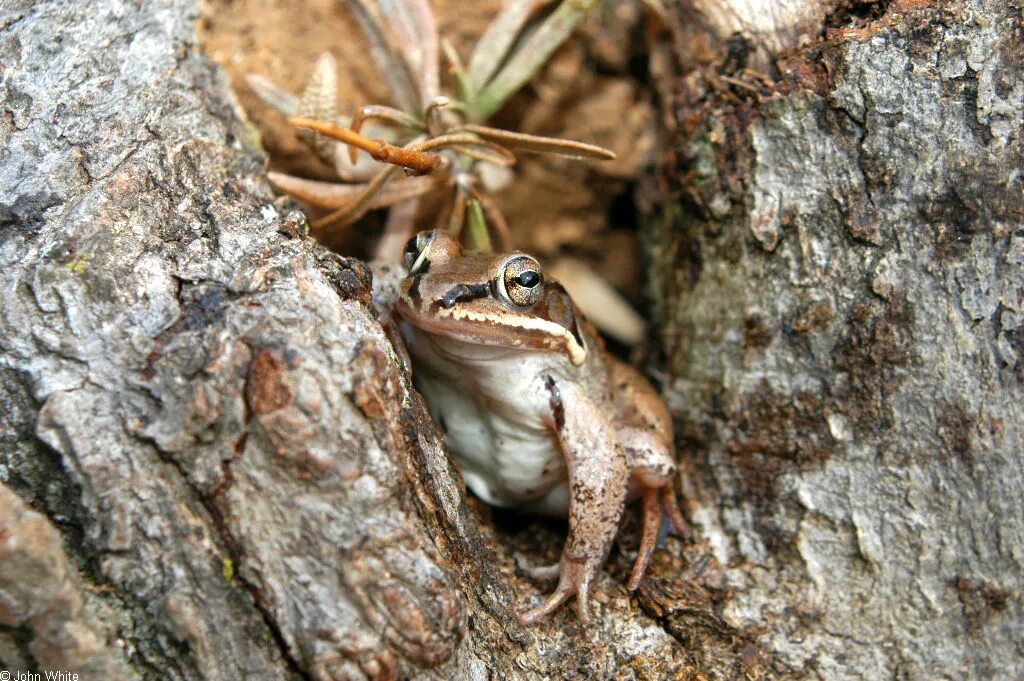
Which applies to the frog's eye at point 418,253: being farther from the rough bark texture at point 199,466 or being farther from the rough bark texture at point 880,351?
the rough bark texture at point 880,351

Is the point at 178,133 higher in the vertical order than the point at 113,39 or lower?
lower

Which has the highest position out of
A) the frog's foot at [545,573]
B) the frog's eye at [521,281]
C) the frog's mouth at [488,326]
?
the frog's eye at [521,281]

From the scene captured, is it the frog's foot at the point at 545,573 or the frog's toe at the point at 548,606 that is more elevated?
the frog's foot at the point at 545,573

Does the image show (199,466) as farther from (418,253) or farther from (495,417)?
(495,417)

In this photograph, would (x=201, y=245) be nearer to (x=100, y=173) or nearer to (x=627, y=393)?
(x=100, y=173)

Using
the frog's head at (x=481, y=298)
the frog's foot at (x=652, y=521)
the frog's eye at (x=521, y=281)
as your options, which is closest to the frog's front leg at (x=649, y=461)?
the frog's foot at (x=652, y=521)

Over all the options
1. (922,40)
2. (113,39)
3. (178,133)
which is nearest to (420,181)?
(178,133)
